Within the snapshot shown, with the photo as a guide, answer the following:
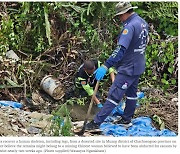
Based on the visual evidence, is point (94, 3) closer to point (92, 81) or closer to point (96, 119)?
point (92, 81)

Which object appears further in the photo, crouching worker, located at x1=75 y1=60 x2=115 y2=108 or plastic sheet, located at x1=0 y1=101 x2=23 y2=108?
crouching worker, located at x1=75 y1=60 x2=115 y2=108

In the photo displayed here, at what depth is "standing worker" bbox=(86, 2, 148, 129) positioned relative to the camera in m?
4.86

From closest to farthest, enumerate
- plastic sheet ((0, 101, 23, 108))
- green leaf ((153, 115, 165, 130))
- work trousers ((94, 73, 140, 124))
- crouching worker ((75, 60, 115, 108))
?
work trousers ((94, 73, 140, 124)), green leaf ((153, 115, 165, 130)), plastic sheet ((0, 101, 23, 108)), crouching worker ((75, 60, 115, 108))

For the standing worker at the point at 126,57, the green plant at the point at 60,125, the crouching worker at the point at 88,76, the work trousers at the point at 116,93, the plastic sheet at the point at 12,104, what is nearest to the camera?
the green plant at the point at 60,125

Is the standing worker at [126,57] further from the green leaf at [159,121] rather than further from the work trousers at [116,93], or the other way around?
the green leaf at [159,121]

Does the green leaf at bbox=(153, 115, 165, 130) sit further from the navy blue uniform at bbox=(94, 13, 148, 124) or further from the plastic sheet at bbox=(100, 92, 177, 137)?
the navy blue uniform at bbox=(94, 13, 148, 124)

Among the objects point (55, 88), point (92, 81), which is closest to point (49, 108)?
point (55, 88)

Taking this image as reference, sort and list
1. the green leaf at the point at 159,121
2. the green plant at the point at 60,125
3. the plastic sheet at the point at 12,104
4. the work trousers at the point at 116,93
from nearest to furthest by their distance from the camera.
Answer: the green plant at the point at 60,125 → the work trousers at the point at 116,93 → the green leaf at the point at 159,121 → the plastic sheet at the point at 12,104

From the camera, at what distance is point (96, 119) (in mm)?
5168

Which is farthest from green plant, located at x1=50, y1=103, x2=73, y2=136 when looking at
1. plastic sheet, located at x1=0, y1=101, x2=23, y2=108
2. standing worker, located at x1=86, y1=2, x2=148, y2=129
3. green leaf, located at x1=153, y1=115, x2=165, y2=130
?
green leaf, located at x1=153, y1=115, x2=165, y2=130

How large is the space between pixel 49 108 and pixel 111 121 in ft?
2.89

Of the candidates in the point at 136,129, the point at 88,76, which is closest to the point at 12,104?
the point at 88,76

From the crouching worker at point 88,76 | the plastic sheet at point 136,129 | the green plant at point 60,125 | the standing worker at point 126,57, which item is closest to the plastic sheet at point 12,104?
the crouching worker at point 88,76

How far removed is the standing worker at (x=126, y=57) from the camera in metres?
4.86
